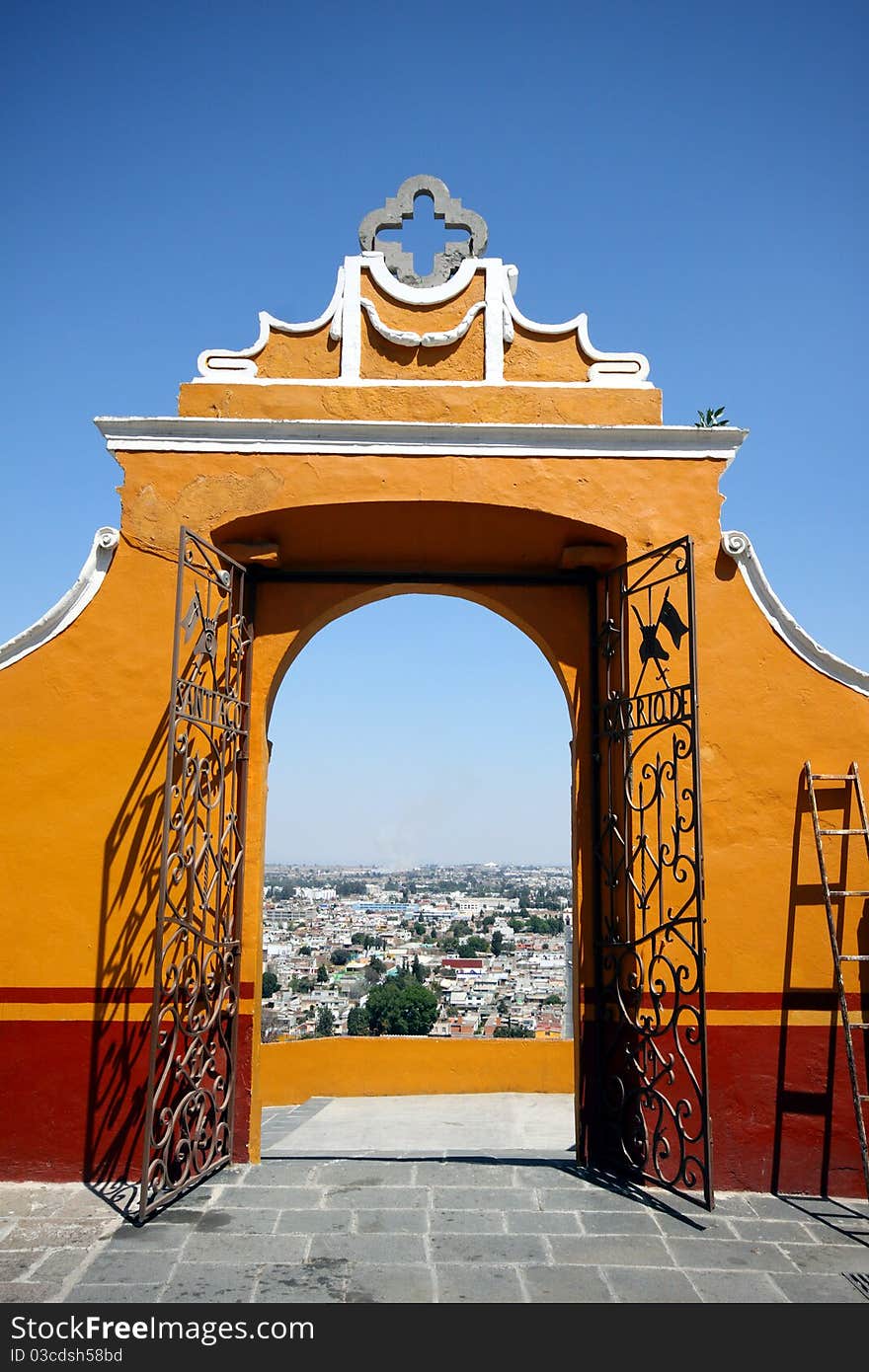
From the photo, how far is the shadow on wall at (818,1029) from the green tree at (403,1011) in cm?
1739

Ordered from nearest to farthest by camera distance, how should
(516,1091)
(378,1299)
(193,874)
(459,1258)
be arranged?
(378,1299), (459,1258), (193,874), (516,1091)

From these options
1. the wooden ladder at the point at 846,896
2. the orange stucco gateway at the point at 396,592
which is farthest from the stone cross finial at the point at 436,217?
the wooden ladder at the point at 846,896

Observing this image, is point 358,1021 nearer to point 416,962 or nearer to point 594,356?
point 416,962

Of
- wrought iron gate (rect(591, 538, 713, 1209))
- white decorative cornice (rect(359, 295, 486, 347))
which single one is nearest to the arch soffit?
wrought iron gate (rect(591, 538, 713, 1209))

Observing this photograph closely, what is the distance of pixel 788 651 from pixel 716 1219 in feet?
9.53

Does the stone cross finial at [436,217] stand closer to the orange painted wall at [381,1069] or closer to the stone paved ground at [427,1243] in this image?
the stone paved ground at [427,1243]

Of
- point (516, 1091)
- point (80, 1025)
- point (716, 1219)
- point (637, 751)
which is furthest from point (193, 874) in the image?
point (516, 1091)

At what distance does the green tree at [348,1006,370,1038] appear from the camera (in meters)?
22.2

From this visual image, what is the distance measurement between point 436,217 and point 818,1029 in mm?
5144

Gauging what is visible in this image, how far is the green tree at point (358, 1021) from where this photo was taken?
22.2m

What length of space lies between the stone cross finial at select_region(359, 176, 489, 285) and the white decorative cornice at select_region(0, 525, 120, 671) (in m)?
2.38

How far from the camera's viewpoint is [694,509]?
5.86m

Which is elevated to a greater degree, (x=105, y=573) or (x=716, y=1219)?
(x=105, y=573)
